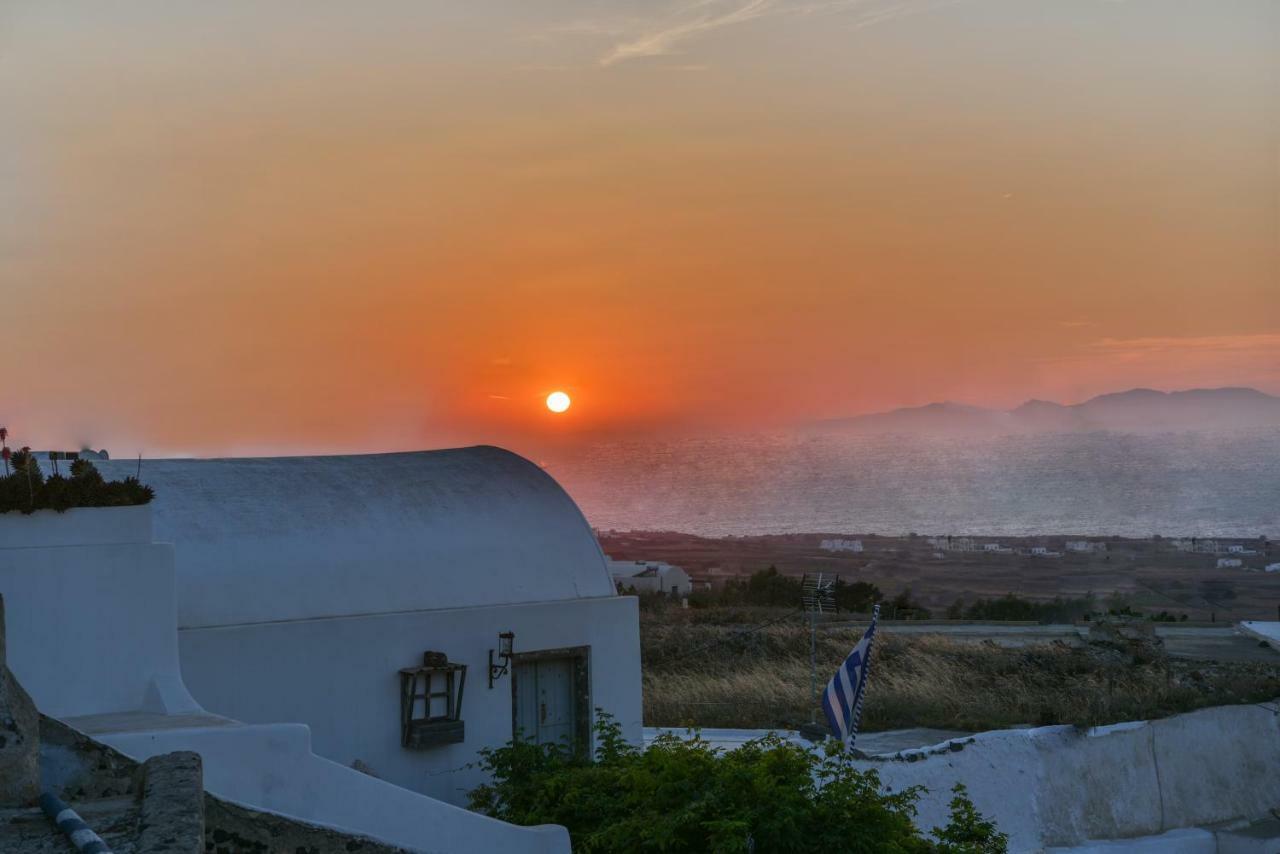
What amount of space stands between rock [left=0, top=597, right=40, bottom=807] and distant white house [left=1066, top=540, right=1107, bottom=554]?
80.8 m

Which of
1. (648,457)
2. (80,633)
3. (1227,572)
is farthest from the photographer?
(648,457)

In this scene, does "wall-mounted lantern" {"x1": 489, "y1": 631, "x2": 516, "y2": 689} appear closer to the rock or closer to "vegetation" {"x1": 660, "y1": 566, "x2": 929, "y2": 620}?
the rock

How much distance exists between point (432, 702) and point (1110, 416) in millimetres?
156704

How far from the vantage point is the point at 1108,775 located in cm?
1814

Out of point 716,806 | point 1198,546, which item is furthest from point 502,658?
point 1198,546

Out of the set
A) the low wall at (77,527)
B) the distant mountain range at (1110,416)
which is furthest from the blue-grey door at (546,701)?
the distant mountain range at (1110,416)

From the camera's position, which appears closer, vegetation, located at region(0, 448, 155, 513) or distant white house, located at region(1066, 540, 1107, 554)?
vegetation, located at region(0, 448, 155, 513)

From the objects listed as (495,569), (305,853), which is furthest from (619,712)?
(305,853)

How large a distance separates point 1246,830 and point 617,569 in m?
32.2

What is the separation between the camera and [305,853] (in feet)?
20.1

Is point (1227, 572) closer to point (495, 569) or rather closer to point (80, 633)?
point (495, 569)

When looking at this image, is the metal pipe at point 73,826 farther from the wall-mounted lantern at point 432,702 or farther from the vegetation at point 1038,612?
the vegetation at point 1038,612

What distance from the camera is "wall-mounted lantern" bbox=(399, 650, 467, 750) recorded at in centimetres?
1323

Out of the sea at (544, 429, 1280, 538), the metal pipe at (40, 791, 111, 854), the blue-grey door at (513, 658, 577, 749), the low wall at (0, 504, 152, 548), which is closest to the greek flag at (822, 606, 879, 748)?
the blue-grey door at (513, 658, 577, 749)
